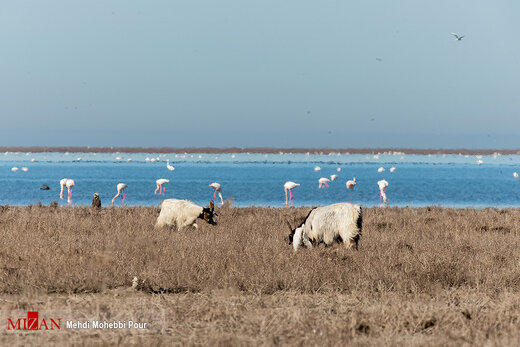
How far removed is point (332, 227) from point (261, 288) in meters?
4.07

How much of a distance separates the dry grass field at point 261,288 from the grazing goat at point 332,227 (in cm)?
41

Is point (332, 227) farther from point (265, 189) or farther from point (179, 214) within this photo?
point (265, 189)

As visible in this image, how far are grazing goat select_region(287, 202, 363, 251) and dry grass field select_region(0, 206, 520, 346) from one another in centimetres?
41

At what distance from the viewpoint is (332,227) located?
1381 centimetres

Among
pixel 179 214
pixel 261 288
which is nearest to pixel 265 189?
pixel 179 214

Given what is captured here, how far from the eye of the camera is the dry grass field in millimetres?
7723

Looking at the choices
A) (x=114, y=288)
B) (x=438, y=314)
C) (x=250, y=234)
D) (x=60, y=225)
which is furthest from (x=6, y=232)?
(x=438, y=314)

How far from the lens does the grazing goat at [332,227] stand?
13.6 meters

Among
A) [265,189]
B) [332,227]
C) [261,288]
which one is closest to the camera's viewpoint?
[261,288]

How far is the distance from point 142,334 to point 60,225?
11.6 m

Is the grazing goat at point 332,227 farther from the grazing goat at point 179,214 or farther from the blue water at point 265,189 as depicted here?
the blue water at point 265,189

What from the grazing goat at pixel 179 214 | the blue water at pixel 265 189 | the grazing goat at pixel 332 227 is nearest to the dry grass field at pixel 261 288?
the grazing goat at pixel 332 227

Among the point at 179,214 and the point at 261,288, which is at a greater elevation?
the point at 179,214

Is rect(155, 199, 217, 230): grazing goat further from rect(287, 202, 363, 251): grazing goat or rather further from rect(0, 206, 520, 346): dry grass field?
rect(287, 202, 363, 251): grazing goat
